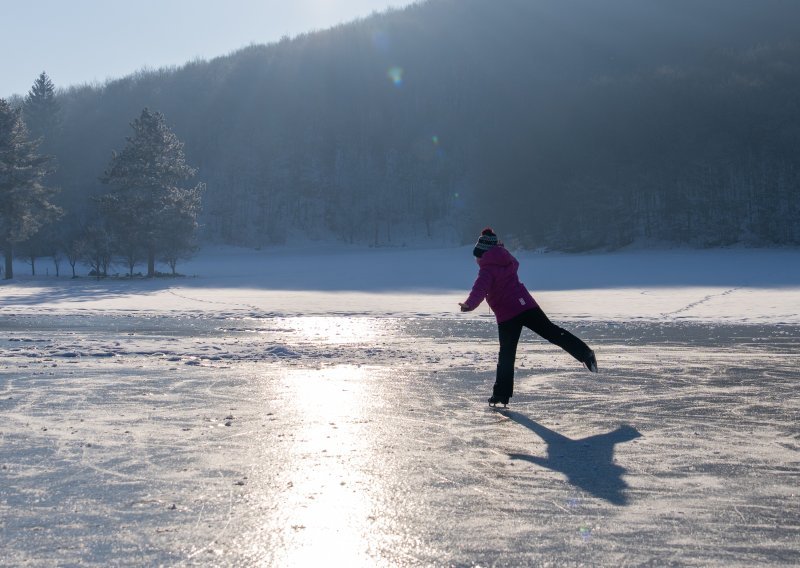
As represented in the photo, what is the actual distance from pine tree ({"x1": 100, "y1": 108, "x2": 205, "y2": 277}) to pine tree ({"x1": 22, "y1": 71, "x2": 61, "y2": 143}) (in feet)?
166

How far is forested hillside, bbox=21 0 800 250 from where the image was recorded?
6038 centimetres

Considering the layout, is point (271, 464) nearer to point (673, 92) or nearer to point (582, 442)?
point (582, 442)

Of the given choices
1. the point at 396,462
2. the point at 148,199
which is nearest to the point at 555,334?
the point at 396,462

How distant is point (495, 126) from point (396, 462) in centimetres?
10388

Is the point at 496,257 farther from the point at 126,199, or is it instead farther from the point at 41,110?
the point at 41,110

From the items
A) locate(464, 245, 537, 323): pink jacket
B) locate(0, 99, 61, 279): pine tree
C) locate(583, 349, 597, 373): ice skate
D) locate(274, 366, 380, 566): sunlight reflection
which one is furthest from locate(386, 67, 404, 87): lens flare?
locate(274, 366, 380, 566): sunlight reflection

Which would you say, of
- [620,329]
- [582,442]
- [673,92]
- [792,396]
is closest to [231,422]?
[582,442]

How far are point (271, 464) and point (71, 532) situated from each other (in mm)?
1559

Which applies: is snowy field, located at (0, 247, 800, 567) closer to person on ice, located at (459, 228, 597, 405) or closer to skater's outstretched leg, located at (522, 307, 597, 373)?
skater's outstretched leg, located at (522, 307, 597, 373)

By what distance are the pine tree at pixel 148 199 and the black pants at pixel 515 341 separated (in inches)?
1752

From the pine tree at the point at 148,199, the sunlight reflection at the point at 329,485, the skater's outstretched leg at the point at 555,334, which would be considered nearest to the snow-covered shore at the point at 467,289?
the pine tree at the point at 148,199

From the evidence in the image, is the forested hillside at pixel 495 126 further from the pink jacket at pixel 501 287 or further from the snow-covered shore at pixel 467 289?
the pink jacket at pixel 501 287

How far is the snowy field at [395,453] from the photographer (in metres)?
3.83

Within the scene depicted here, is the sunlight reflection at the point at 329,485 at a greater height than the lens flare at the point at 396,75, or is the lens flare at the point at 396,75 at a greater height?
the lens flare at the point at 396,75
